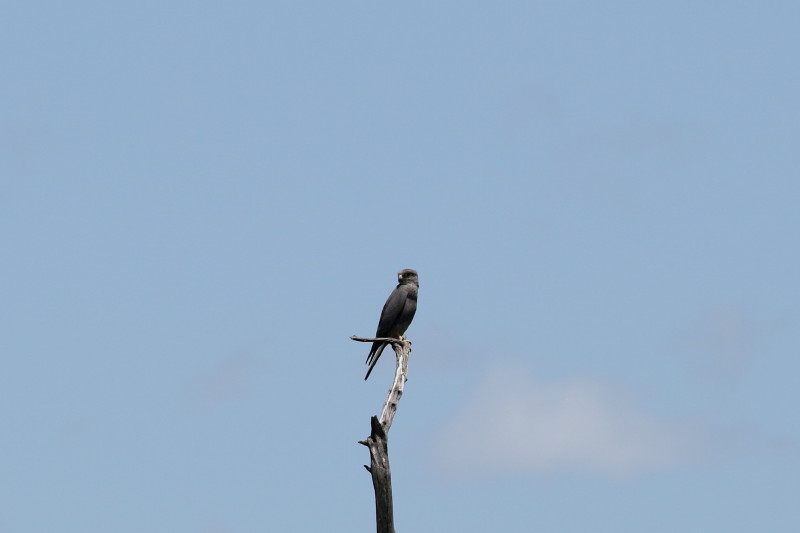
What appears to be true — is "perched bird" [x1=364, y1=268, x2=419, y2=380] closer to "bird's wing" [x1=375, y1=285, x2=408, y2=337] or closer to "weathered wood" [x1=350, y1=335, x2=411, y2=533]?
"bird's wing" [x1=375, y1=285, x2=408, y2=337]

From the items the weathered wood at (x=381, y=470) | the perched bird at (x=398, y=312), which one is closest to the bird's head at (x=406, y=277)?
the perched bird at (x=398, y=312)

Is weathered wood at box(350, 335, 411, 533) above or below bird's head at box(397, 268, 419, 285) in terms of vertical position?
below

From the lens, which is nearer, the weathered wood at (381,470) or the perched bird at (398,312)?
the weathered wood at (381,470)

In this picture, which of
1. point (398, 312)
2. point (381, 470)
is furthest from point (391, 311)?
point (381, 470)

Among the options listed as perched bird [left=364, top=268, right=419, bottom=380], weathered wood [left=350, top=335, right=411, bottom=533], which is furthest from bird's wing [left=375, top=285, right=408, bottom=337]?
weathered wood [left=350, top=335, right=411, bottom=533]

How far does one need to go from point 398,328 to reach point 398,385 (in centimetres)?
345

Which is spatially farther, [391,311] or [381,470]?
[391,311]

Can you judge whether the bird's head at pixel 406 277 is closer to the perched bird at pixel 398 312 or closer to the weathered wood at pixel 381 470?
the perched bird at pixel 398 312

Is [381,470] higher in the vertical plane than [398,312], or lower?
lower

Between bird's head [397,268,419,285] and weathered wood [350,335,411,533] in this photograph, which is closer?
weathered wood [350,335,411,533]

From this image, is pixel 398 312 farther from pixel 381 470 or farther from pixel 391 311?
pixel 381 470

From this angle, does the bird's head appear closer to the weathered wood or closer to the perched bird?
the perched bird

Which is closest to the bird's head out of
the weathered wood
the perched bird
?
the perched bird

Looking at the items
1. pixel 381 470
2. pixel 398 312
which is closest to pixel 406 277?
pixel 398 312
